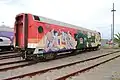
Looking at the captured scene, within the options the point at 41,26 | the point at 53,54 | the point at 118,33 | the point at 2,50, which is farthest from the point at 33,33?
the point at 118,33

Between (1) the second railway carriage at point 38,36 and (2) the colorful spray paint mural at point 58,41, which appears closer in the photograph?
(1) the second railway carriage at point 38,36

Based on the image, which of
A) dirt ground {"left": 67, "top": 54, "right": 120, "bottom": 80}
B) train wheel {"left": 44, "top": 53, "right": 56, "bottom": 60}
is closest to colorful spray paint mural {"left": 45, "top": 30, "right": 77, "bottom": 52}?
train wheel {"left": 44, "top": 53, "right": 56, "bottom": 60}

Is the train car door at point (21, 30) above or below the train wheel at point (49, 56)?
above

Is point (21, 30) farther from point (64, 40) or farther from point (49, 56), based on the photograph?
point (64, 40)

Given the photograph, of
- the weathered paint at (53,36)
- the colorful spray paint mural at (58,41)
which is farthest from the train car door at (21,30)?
the colorful spray paint mural at (58,41)

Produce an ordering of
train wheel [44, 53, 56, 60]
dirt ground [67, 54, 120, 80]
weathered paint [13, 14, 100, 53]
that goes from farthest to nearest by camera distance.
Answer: train wheel [44, 53, 56, 60], weathered paint [13, 14, 100, 53], dirt ground [67, 54, 120, 80]

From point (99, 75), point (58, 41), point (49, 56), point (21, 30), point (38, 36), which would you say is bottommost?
point (99, 75)

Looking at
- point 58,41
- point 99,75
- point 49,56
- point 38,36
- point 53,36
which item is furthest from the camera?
point 58,41

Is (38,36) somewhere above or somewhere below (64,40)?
above

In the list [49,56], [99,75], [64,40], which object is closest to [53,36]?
[49,56]

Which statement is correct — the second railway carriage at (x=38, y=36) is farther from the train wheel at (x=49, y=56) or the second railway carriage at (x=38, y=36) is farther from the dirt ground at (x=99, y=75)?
the dirt ground at (x=99, y=75)

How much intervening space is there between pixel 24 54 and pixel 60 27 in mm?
4446

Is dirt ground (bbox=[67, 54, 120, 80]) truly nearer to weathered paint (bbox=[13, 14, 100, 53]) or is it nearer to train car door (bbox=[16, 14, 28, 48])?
weathered paint (bbox=[13, 14, 100, 53])

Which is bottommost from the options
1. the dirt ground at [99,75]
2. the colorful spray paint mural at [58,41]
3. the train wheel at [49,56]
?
the dirt ground at [99,75]
